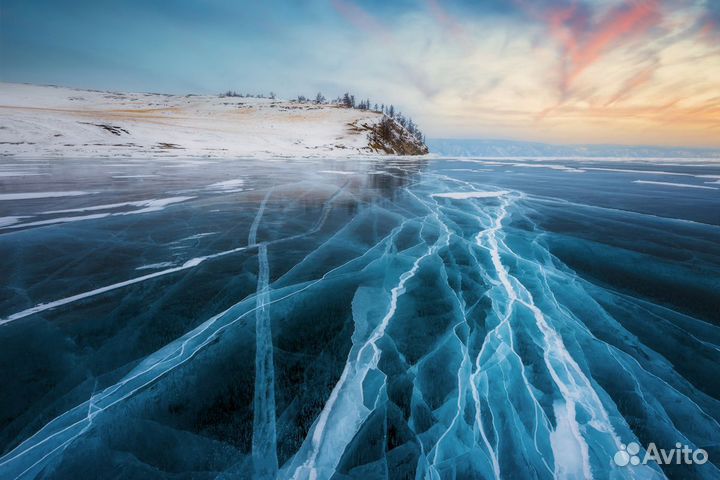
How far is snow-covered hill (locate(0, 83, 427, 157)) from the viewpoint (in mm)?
26906

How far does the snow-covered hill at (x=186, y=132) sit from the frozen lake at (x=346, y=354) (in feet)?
91.3

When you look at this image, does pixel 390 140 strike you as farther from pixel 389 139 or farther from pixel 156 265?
pixel 156 265

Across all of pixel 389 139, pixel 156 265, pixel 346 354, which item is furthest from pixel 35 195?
pixel 389 139

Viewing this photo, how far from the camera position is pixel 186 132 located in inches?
1572

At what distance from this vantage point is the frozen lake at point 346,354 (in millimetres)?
1795

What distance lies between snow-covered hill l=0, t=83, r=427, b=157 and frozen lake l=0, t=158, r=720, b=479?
1095 inches

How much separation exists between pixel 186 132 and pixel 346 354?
1813 inches

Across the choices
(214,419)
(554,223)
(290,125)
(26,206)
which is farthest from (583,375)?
(290,125)

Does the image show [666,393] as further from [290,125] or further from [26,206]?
[290,125]

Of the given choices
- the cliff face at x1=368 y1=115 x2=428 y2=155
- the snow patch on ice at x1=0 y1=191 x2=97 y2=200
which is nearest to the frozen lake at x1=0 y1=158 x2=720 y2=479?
the snow patch on ice at x1=0 y1=191 x2=97 y2=200

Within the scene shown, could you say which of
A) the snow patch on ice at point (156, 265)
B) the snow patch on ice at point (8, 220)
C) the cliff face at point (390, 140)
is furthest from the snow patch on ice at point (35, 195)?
the cliff face at point (390, 140)

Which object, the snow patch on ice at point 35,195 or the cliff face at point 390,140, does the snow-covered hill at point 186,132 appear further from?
the snow patch on ice at point 35,195

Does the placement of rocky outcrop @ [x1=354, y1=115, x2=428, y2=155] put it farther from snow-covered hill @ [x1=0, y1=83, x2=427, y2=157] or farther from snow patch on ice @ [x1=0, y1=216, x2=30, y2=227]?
snow patch on ice @ [x1=0, y1=216, x2=30, y2=227]

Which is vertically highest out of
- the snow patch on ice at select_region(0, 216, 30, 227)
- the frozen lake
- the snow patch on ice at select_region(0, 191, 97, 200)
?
the frozen lake
